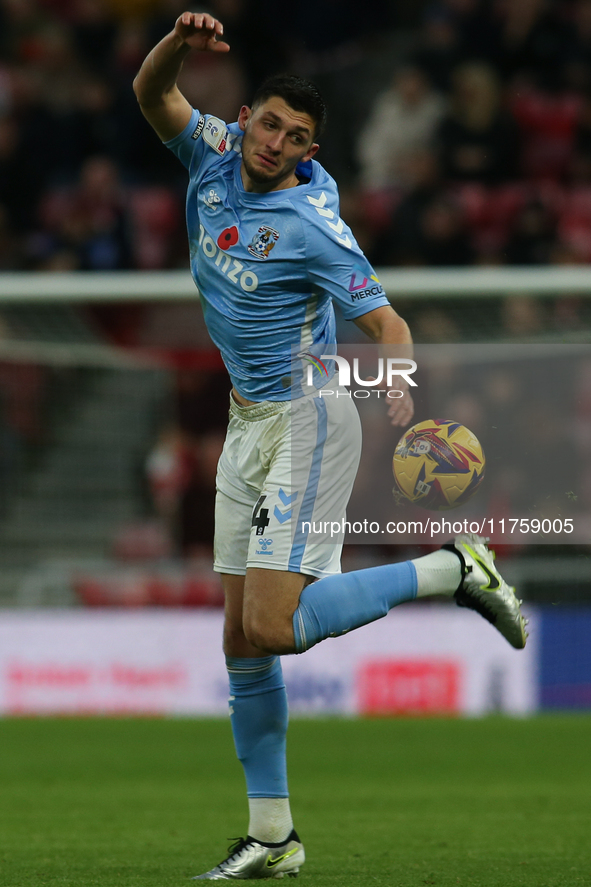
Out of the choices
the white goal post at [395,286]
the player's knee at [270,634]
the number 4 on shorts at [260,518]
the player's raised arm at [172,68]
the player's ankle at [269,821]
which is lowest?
the player's ankle at [269,821]

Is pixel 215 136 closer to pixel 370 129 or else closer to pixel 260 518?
pixel 260 518

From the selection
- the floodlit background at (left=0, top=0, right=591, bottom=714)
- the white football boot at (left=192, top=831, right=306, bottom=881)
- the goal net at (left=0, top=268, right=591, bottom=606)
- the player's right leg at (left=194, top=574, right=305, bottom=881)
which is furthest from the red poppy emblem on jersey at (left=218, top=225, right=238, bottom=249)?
the goal net at (left=0, top=268, right=591, bottom=606)

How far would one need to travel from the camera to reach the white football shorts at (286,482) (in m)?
4.00

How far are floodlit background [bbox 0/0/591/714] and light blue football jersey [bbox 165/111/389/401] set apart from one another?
124 inches

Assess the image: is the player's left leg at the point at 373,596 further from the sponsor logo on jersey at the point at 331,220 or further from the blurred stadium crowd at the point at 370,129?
the blurred stadium crowd at the point at 370,129

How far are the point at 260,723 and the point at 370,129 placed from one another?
8140 mm

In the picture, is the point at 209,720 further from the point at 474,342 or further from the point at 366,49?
the point at 366,49

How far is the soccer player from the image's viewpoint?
3.96m

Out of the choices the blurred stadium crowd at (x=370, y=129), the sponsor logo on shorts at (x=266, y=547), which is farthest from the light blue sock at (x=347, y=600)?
the blurred stadium crowd at (x=370, y=129)

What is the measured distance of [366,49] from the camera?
12805mm

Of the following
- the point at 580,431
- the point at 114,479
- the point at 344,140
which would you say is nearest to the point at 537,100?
the point at 344,140

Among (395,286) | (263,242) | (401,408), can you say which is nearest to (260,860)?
(401,408)

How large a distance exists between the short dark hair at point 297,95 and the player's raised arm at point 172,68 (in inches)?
7.0

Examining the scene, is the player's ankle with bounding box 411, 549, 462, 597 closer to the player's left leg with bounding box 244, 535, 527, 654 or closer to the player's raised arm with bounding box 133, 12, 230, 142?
the player's left leg with bounding box 244, 535, 527, 654
